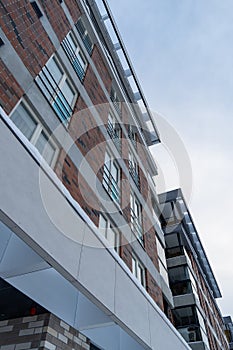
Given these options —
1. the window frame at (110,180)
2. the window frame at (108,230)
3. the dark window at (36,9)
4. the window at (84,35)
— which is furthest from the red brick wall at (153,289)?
the dark window at (36,9)

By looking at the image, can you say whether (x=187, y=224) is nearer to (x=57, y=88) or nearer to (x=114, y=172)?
(x=114, y=172)

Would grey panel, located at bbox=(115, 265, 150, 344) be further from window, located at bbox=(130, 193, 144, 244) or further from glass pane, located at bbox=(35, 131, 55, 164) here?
window, located at bbox=(130, 193, 144, 244)

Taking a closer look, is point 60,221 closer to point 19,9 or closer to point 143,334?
point 143,334

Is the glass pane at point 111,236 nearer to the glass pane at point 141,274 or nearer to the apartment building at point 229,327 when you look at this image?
the glass pane at point 141,274

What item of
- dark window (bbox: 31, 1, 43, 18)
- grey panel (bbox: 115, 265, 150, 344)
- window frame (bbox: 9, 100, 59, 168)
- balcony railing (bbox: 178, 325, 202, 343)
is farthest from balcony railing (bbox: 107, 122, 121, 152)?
balcony railing (bbox: 178, 325, 202, 343)

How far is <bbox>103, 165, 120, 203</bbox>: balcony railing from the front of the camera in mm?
9781

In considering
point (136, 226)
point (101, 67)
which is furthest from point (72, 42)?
point (136, 226)

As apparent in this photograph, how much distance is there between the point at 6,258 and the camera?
432cm

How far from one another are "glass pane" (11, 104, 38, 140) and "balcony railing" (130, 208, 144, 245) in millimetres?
5627

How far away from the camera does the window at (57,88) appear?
305 inches

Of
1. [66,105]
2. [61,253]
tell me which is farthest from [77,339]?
[66,105]

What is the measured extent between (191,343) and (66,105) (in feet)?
47.3

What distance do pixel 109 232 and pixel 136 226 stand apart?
2.62m

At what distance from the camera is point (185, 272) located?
19.2 metres
